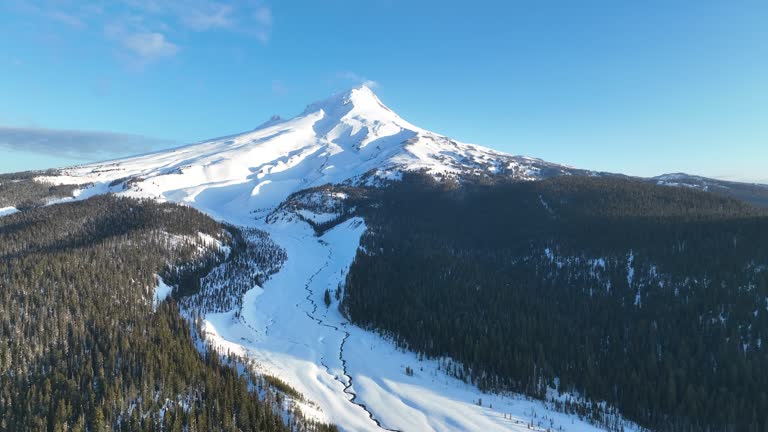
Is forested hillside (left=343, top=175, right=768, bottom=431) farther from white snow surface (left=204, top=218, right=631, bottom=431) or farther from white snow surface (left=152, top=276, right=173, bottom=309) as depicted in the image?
white snow surface (left=152, top=276, right=173, bottom=309)

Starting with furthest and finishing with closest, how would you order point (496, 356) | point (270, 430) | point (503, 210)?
point (503, 210) → point (496, 356) → point (270, 430)

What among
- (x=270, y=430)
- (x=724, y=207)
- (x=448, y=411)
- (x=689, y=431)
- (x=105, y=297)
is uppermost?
(x=724, y=207)

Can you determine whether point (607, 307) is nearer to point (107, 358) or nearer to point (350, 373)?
point (350, 373)

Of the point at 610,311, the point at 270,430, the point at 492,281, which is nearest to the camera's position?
the point at 270,430

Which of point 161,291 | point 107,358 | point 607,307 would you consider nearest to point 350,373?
point 107,358

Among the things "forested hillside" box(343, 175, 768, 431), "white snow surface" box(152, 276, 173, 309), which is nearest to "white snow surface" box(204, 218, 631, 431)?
"forested hillside" box(343, 175, 768, 431)

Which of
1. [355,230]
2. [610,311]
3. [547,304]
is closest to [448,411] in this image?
[547,304]

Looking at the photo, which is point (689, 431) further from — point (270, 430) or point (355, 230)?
point (355, 230)
